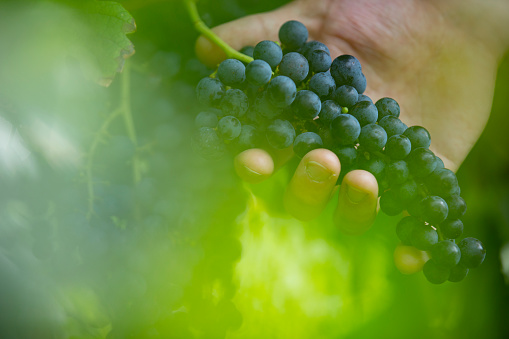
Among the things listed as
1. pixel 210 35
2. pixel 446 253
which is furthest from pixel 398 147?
pixel 210 35

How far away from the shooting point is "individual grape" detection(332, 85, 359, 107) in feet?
1.51

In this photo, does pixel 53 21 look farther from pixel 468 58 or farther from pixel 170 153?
pixel 468 58

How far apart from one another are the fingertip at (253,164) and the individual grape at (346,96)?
0.11 m

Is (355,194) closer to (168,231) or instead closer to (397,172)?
(397,172)

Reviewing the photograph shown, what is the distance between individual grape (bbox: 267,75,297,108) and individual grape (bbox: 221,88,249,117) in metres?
0.04

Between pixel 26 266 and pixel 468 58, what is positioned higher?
pixel 468 58

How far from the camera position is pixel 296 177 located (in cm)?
50

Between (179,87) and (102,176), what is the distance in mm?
165

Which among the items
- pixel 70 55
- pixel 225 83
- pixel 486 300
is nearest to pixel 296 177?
pixel 225 83

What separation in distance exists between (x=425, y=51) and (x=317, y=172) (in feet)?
1.50

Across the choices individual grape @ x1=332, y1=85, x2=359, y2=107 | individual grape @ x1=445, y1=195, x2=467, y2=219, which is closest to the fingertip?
individual grape @ x1=332, y1=85, x2=359, y2=107

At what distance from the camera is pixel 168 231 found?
1.65 ft

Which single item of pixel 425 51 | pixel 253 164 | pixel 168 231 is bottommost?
pixel 168 231

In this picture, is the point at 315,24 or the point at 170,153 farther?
the point at 315,24
